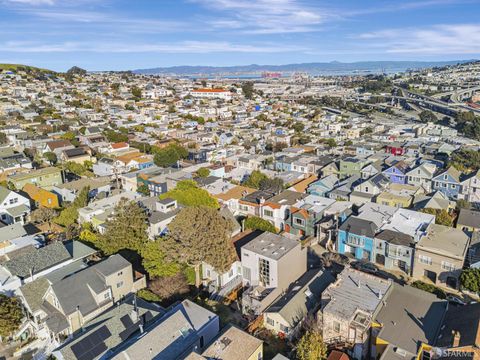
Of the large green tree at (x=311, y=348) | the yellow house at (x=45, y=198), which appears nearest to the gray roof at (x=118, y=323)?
the large green tree at (x=311, y=348)

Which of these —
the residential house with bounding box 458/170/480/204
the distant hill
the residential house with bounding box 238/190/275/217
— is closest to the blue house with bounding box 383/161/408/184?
the residential house with bounding box 458/170/480/204

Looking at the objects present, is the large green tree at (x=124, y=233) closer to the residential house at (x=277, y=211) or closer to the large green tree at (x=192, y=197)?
the large green tree at (x=192, y=197)

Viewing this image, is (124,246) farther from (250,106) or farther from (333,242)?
(250,106)

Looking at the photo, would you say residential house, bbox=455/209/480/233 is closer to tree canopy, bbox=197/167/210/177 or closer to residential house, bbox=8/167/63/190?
tree canopy, bbox=197/167/210/177

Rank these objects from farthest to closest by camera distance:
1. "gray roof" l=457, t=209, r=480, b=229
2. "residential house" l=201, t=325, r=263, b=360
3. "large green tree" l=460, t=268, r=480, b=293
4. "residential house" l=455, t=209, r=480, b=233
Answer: "gray roof" l=457, t=209, r=480, b=229
"residential house" l=455, t=209, r=480, b=233
"large green tree" l=460, t=268, r=480, b=293
"residential house" l=201, t=325, r=263, b=360

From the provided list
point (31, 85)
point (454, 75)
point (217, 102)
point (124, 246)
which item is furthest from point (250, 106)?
point (454, 75)

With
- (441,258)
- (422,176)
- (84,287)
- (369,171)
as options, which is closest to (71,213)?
(84,287)
